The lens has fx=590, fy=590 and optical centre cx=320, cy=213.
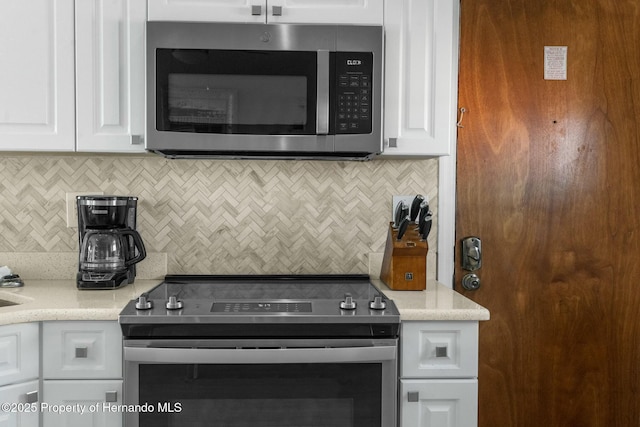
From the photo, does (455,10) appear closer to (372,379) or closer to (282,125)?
(282,125)

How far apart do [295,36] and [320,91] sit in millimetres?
203

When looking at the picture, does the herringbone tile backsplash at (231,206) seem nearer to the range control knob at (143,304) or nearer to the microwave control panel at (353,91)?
the microwave control panel at (353,91)

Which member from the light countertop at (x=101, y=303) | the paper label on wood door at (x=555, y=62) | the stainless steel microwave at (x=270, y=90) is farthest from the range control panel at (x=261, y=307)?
the paper label on wood door at (x=555, y=62)

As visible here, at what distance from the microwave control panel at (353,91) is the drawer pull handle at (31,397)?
4.07 feet

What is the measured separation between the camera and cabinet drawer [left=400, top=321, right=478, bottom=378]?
1.78 meters

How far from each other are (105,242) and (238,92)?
2.33 ft

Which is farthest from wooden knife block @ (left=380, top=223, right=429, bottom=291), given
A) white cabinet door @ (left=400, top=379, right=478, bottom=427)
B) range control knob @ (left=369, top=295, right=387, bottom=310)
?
white cabinet door @ (left=400, top=379, right=478, bottom=427)

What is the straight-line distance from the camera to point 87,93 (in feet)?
6.61

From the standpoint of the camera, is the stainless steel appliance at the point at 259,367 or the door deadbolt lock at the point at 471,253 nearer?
the stainless steel appliance at the point at 259,367

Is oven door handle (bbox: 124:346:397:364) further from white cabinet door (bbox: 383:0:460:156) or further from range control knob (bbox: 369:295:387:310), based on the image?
white cabinet door (bbox: 383:0:460:156)

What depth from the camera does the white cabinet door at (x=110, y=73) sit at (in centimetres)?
201

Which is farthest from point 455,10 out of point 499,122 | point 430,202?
point 430,202

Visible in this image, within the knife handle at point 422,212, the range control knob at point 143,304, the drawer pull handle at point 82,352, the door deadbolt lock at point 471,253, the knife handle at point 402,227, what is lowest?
the drawer pull handle at point 82,352

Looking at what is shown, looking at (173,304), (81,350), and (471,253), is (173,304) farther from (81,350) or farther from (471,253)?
(471,253)
